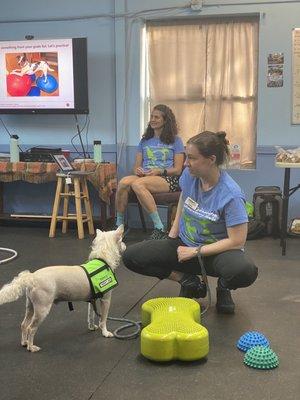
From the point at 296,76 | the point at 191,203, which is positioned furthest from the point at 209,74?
the point at 191,203

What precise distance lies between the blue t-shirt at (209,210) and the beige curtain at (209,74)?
8.07 feet

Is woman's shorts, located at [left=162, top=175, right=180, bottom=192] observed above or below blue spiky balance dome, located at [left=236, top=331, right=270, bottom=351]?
above

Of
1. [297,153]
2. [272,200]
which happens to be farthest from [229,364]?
[272,200]

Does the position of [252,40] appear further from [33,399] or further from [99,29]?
[33,399]

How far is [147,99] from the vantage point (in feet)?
16.7

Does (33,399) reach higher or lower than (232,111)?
lower

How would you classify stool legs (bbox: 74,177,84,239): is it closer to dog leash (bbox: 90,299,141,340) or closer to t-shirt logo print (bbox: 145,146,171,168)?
t-shirt logo print (bbox: 145,146,171,168)

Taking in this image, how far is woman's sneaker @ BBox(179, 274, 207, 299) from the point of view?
2666 mm

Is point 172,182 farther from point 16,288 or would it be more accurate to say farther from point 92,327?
point 16,288

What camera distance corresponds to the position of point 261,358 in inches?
79.6

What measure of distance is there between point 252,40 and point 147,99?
1.15 metres

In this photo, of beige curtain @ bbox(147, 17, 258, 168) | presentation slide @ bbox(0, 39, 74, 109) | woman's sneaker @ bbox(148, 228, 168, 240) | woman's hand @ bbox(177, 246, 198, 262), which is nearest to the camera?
woman's hand @ bbox(177, 246, 198, 262)

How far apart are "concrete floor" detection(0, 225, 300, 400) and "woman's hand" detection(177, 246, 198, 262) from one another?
0.35 meters

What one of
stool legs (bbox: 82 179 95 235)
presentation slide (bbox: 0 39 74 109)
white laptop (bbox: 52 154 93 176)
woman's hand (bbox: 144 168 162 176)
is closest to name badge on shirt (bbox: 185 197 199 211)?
woman's hand (bbox: 144 168 162 176)
